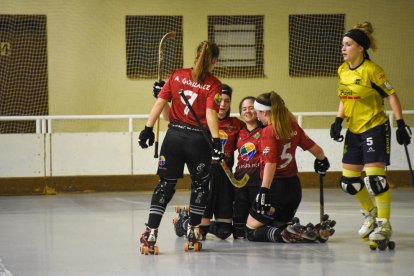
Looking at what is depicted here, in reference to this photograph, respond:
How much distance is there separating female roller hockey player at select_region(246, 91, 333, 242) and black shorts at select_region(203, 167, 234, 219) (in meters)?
0.25

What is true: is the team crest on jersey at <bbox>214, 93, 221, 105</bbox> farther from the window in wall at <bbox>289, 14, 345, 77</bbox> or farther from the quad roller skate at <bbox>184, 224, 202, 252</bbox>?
the window in wall at <bbox>289, 14, 345, 77</bbox>

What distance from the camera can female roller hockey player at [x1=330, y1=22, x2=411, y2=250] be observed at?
645 cm

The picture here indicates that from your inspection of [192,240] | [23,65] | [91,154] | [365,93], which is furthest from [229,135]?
[23,65]

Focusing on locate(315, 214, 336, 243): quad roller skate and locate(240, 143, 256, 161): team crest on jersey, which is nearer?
locate(315, 214, 336, 243): quad roller skate

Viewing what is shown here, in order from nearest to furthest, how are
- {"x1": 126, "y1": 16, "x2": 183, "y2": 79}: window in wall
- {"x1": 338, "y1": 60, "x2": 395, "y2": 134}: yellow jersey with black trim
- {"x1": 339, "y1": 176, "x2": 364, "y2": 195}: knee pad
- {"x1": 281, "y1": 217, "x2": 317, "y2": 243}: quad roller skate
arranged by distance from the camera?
{"x1": 338, "y1": 60, "x2": 395, "y2": 134}: yellow jersey with black trim → {"x1": 281, "y1": 217, "x2": 317, "y2": 243}: quad roller skate → {"x1": 339, "y1": 176, "x2": 364, "y2": 195}: knee pad → {"x1": 126, "y1": 16, "x2": 183, "y2": 79}: window in wall

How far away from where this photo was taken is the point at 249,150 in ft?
23.2

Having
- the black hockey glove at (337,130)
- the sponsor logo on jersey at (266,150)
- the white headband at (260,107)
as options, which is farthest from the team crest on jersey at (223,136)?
the black hockey glove at (337,130)

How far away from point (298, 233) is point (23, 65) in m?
8.15

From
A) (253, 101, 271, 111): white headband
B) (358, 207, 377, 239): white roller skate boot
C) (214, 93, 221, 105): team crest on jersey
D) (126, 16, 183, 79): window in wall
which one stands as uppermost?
(126, 16, 183, 79): window in wall

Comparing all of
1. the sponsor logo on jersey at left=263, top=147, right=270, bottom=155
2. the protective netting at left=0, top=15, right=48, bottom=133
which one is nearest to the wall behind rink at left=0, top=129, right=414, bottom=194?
the protective netting at left=0, top=15, right=48, bottom=133

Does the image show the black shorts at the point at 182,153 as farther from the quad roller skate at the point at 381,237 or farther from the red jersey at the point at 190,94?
the quad roller skate at the point at 381,237

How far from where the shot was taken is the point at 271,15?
14008mm

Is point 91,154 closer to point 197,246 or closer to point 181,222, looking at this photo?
point 181,222

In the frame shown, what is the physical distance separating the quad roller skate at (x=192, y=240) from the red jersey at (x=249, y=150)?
93 cm
